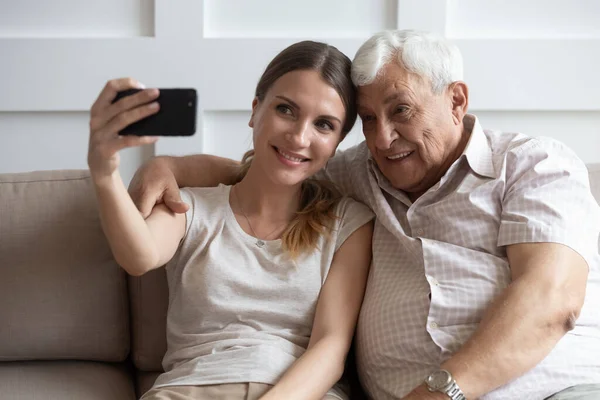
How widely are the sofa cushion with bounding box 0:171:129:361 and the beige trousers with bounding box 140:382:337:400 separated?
37 cm

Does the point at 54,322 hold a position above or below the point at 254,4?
below

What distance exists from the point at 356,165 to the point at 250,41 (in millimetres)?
581

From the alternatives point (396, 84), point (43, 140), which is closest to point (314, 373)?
point (396, 84)

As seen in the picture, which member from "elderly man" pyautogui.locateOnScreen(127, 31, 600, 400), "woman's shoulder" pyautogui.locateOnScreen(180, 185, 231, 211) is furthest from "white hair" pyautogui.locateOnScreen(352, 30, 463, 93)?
"woman's shoulder" pyautogui.locateOnScreen(180, 185, 231, 211)

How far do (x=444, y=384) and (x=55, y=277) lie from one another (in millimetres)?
934

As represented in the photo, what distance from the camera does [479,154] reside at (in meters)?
1.65

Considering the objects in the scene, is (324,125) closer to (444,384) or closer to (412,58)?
(412,58)

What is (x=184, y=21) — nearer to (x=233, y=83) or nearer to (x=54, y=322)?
(x=233, y=83)

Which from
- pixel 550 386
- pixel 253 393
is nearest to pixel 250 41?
pixel 253 393

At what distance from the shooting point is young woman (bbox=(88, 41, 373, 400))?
1.55m

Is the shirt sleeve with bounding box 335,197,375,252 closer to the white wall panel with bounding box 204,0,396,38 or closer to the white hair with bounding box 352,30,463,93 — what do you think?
the white hair with bounding box 352,30,463,93

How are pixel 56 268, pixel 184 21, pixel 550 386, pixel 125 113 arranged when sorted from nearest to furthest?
pixel 125 113, pixel 550 386, pixel 56 268, pixel 184 21

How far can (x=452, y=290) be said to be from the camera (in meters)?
1.55

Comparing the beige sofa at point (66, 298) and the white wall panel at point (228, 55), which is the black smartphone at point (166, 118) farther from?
the white wall panel at point (228, 55)
